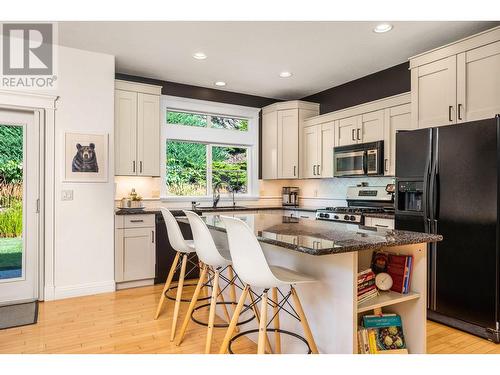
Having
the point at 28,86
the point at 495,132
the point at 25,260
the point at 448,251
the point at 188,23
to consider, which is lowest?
the point at 25,260

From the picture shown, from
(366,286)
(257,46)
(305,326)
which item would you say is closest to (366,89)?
(257,46)

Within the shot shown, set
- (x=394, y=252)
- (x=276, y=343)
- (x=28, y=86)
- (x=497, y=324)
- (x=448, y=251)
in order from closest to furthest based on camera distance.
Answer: (x=394, y=252), (x=276, y=343), (x=497, y=324), (x=448, y=251), (x=28, y=86)

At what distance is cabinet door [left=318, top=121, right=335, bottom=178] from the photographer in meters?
4.91

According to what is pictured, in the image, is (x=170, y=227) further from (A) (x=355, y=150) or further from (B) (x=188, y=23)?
(A) (x=355, y=150)

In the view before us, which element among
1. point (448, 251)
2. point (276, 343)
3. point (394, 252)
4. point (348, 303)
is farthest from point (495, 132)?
point (276, 343)

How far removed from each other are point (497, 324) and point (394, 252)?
1.26m

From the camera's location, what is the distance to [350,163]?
4559 mm

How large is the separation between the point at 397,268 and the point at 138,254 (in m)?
3.02

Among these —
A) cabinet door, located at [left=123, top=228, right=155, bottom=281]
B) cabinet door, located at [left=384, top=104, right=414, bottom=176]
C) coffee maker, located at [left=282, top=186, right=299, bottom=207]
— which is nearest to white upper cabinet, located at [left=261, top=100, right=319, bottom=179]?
coffee maker, located at [left=282, top=186, right=299, bottom=207]

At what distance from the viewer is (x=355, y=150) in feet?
14.7

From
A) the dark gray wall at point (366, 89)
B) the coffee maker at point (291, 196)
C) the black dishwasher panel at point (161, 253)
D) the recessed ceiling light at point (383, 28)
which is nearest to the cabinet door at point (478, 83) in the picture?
the recessed ceiling light at point (383, 28)

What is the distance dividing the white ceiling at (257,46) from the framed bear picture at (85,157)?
963 mm

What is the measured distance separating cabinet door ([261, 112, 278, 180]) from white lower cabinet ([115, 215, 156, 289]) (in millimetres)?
2075

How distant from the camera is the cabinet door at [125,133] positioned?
4.29 meters
